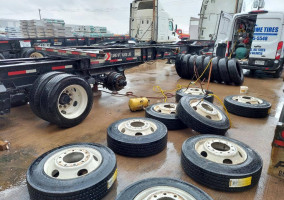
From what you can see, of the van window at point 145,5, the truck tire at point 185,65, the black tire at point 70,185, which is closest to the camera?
the black tire at point 70,185

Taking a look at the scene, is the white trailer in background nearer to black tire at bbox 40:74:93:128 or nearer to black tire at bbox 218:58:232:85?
black tire at bbox 218:58:232:85

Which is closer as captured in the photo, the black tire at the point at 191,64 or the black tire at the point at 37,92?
the black tire at the point at 37,92

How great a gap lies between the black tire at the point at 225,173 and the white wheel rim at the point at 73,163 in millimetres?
1134

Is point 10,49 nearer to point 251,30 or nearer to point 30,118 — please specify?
point 30,118

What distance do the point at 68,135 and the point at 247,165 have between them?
9.58 feet

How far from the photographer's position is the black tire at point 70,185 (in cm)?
202

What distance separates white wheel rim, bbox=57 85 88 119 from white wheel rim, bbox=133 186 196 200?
2616mm

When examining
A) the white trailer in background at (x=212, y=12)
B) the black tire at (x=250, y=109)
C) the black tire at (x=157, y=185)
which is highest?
the white trailer in background at (x=212, y=12)

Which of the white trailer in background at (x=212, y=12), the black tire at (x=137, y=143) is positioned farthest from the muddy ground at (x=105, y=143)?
the white trailer in background at (x=212, y=12)

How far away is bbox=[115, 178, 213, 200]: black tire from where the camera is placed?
6.38 feet

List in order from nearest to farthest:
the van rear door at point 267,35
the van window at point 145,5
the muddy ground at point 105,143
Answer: the muddy ground at point 105,143
the van rear door at point 267,35
the van window at point 145,5

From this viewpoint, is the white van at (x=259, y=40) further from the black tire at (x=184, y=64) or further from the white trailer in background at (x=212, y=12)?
the black tire at (x=184, y=64)

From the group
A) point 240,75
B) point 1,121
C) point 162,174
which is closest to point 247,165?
point 162,174

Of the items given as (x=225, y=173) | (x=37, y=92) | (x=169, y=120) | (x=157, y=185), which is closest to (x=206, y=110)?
(x=169, y=120)
